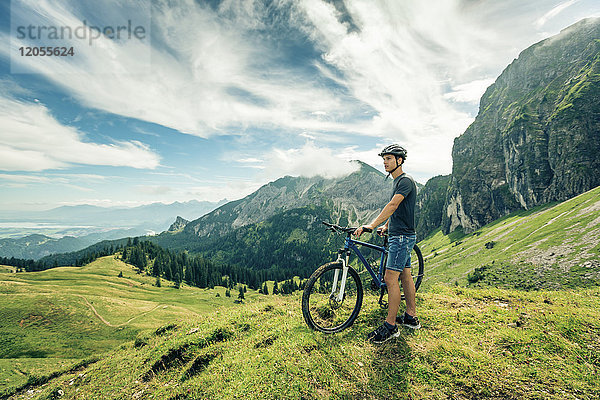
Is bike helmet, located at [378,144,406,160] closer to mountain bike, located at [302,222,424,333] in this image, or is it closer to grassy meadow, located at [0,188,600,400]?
mountain bike, located at [302,222,424,333]

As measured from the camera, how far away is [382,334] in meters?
7.42

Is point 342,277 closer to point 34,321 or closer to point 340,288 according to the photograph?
point 340,288

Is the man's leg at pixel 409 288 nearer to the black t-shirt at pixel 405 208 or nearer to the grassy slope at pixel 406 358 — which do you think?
the grassy slope at pixel 406 358

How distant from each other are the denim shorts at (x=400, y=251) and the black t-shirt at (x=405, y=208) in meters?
0.18

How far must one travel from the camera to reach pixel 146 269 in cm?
15950

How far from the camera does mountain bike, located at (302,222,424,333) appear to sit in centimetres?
831

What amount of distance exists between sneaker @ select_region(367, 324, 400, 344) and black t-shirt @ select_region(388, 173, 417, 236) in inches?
121

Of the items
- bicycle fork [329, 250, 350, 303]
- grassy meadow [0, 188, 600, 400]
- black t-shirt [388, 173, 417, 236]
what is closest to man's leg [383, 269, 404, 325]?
grassy meadow [0, 188, 600, 400]

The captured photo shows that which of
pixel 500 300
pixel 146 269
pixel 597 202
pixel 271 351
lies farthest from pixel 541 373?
pixel 146 269

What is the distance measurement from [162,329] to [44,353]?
5125cm

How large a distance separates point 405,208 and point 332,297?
431cm

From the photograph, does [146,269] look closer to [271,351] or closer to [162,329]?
[162,329]

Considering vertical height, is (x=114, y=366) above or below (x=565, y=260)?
above

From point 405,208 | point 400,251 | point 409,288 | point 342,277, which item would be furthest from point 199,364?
point 405,208
